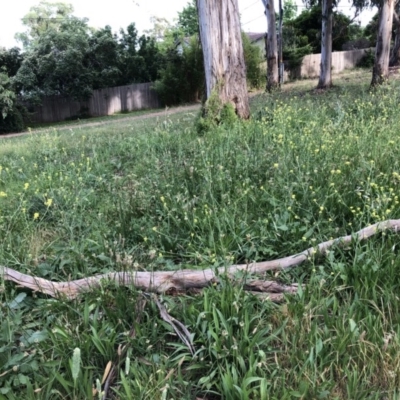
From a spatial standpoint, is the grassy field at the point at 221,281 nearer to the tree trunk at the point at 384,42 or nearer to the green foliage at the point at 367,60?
the tree trunk at the point at 384,42

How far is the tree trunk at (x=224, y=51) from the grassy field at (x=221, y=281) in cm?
271

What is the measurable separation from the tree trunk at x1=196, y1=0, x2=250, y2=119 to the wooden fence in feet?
63.9

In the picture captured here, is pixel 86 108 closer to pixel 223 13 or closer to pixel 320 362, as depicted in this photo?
pixel 223 13

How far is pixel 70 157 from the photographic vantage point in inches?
219

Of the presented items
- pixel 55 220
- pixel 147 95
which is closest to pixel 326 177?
pixel 55 220

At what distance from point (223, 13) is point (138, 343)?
5.95 meters

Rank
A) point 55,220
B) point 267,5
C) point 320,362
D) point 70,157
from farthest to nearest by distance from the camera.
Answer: point 267,5 < point 70,157 < point 55,220 < point 320,362

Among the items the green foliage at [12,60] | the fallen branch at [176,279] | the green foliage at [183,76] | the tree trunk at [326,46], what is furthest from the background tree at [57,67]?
the fallen branch at [176,279]

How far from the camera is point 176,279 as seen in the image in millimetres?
2322

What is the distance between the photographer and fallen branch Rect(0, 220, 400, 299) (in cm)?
223

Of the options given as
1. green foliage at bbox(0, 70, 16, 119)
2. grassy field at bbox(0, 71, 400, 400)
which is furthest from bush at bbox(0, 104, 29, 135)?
grassy field at bbox(0, 71, 400, 400)

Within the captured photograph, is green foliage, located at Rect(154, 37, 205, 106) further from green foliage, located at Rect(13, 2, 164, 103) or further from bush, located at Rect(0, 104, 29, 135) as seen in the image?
bush, located at Rect(0, 104, 29, 135)

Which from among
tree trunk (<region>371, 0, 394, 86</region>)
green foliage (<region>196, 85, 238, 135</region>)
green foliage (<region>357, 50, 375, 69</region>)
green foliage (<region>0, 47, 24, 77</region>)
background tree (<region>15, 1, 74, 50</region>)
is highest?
background tree (<region>15, 1, 74, 50</region>)

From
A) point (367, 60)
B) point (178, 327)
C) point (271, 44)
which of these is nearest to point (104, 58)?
point (271, 44)
